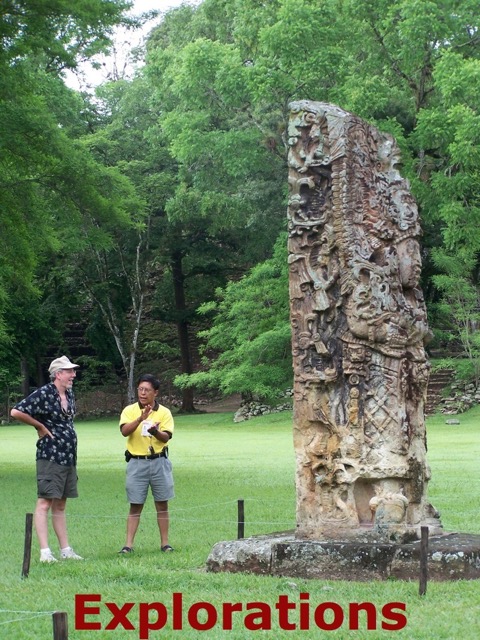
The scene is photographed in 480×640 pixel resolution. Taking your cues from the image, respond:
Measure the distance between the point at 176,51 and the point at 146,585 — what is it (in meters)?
41.1

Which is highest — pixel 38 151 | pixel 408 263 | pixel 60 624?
pixel 38 151

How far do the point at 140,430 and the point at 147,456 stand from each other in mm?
278

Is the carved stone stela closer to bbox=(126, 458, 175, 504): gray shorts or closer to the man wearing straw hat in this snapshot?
bbox=(126, 458, 175, 504): gray shorts

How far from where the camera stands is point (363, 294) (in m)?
10.2

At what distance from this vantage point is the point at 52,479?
1047 centimetres

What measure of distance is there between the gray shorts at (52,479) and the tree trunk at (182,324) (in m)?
37.1

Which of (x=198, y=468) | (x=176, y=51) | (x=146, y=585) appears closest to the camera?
(x=146, y=585)

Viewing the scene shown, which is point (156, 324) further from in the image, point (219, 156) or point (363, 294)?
point (363, 294)

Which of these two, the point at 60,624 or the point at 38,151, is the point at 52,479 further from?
Answer: the point at 38,151

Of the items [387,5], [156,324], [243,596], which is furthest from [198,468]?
[156,324]

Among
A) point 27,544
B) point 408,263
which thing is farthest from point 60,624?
point 408,263

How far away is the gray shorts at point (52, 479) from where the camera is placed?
411 inches

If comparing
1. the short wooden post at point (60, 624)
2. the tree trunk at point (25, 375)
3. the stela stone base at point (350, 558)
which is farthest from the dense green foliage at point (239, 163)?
the short wooden post at point (60, 624)

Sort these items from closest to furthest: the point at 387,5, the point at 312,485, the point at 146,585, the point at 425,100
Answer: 1. the point at 146,585
2. the point at 312,485
3. the point at 387,5
4. the point at 425,100
